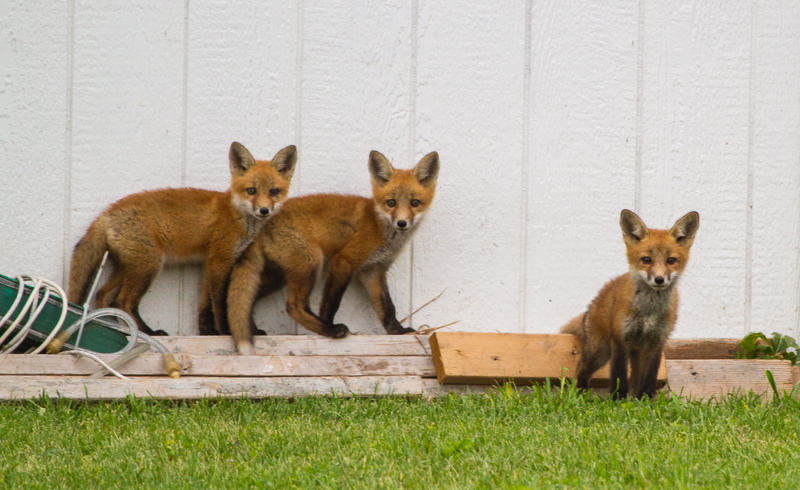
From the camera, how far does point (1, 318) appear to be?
4.01 meters

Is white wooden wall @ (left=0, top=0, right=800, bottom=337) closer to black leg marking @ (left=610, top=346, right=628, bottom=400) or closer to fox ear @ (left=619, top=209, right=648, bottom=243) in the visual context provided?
fox ear @ (left=619, top=209, right=648, bottom=243)

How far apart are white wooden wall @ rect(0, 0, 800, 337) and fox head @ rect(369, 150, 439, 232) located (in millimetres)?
265

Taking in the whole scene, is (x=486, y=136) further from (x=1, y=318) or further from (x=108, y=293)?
(x=1, y=318)

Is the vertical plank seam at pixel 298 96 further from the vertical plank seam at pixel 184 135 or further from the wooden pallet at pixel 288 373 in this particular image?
the wooden pallet at pixel 288 373

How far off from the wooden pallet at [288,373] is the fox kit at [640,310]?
0.94 feet

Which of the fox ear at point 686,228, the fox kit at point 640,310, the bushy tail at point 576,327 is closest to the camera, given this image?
the fox kit at point 640,310

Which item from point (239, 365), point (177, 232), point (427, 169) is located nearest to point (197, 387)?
point (239, 365)

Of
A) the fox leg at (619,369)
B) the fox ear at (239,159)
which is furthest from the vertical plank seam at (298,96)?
the fox leg at (619,369)

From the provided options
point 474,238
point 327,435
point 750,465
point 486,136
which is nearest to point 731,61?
point 486,136

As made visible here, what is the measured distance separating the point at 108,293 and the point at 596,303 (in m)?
2.61

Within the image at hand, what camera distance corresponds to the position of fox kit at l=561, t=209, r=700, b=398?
13.3ft

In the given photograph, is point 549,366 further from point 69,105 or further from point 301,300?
point 69,105

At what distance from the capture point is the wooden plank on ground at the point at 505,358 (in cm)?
421

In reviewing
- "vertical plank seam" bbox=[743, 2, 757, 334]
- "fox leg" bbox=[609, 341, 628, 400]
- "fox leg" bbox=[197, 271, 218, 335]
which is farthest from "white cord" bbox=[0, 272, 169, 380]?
"vertical plank seam" bbox=[743, 2, 757, 334]
